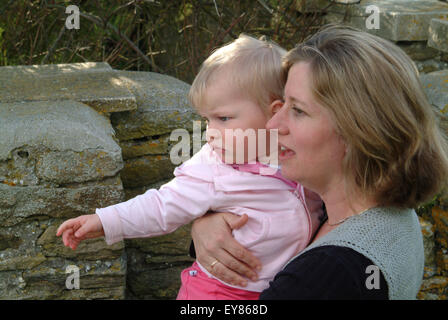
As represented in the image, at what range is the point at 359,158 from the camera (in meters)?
1.58

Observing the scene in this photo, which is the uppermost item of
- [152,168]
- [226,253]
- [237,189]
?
[237,189]

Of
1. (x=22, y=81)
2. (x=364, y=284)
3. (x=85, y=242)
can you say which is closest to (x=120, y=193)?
(x=85, y=242)

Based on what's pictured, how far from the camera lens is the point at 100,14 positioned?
15.5ft

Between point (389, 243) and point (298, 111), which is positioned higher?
point (298, 111)

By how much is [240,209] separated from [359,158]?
491 mm

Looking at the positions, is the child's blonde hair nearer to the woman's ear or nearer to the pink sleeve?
the woman's ear

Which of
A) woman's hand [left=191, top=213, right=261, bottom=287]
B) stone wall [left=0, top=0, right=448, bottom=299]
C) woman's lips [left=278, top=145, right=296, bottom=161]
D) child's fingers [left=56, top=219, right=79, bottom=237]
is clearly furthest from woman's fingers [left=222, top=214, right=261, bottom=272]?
stone wall [left=0, top=0, right=448, bottom=299]

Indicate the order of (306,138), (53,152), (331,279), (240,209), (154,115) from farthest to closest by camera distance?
(154,115)
(53,152)
(240,209)
(306,138)
(331,279)

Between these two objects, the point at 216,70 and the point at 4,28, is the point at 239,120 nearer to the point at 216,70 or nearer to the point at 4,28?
the point at 216,70

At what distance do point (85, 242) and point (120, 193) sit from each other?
0.94 ft

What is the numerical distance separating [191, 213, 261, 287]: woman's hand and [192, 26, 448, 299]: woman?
0.31m

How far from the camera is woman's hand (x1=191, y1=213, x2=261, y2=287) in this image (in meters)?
1.83

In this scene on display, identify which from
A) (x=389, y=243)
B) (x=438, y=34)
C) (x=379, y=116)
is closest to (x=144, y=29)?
(x=438, y=34)

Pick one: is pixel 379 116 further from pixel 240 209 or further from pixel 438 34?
pixel 438 34
